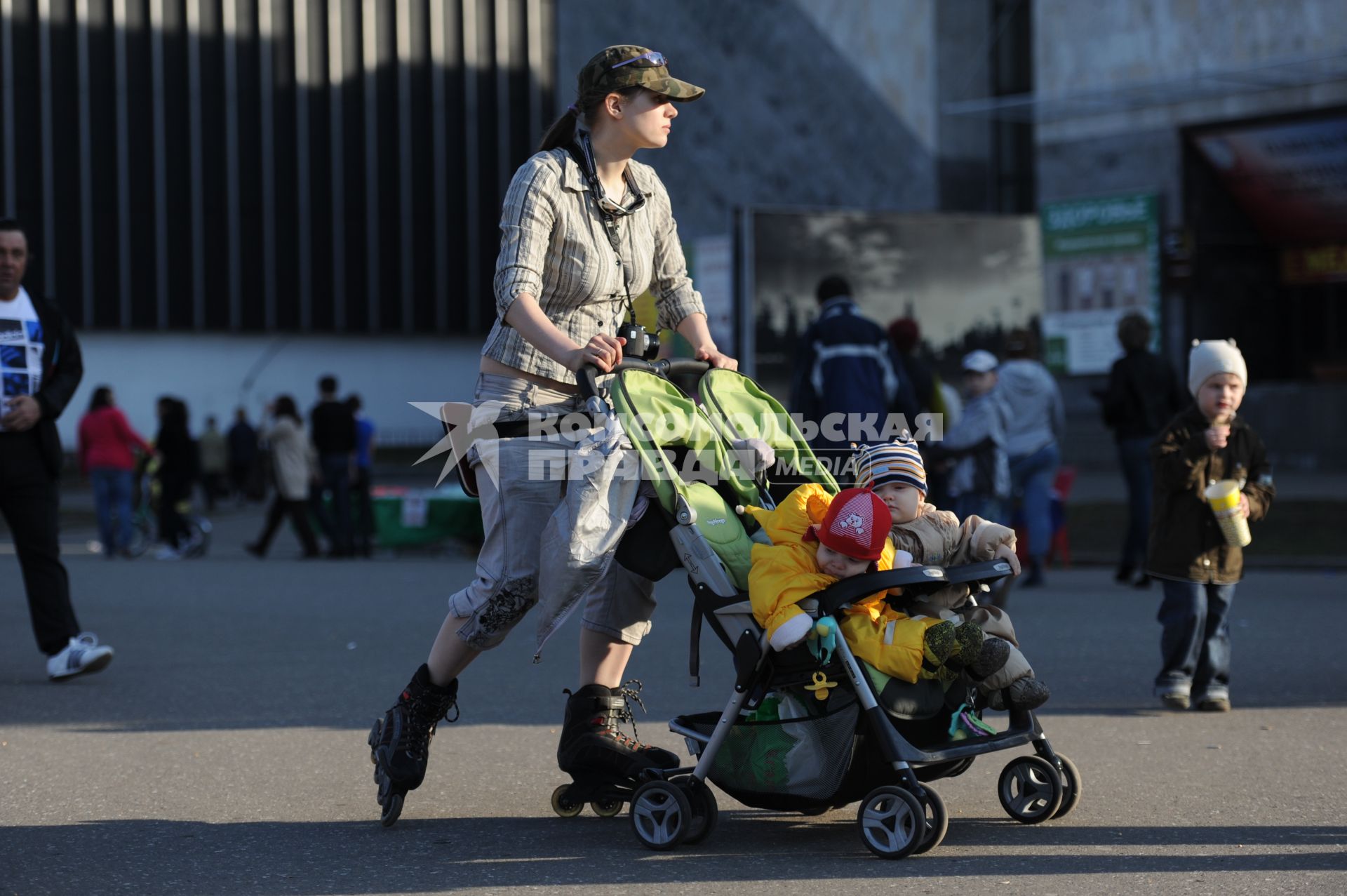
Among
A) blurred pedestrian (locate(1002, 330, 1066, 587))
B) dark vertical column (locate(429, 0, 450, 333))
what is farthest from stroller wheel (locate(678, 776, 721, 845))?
dark vertical column (locate(429, 0, 450, 333))

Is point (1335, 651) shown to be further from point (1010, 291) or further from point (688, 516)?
point (1010, 291)

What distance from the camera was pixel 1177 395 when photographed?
40.6ft

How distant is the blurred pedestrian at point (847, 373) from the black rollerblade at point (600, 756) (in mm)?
4490

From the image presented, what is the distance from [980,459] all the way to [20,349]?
5.36 metres

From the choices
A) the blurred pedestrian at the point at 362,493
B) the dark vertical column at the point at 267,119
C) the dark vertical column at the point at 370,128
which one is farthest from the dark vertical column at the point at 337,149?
the blurred pedestrian at the point at 362,493

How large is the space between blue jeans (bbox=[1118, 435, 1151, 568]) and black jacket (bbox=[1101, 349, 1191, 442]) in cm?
7

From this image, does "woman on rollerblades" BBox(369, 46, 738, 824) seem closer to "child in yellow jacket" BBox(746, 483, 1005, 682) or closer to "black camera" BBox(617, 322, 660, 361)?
"black camera" BBox(617, 322, 660, 361)

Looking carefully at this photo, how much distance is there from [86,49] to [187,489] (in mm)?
31841

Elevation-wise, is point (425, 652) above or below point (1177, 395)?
below

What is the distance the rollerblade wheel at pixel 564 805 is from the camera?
4.83m

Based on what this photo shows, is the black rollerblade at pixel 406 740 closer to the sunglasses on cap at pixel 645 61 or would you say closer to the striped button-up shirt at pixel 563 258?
the striped button-up shirt at pixel 563 258

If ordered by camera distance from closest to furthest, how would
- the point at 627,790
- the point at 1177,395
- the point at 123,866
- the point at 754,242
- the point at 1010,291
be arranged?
the point at 123,866 < the point at 627,790 < the point at 1177,395 < the point at 754,242 < the point at 1010,291

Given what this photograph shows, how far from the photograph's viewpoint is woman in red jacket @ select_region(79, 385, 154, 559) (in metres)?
17.4

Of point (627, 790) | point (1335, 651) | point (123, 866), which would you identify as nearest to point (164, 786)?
point (123, 866)
